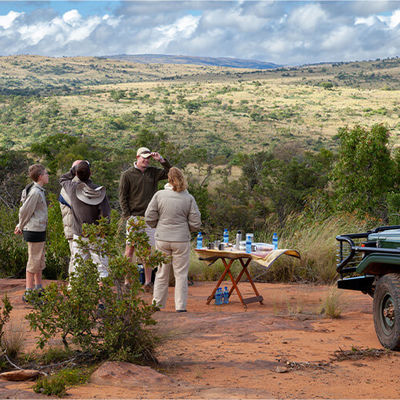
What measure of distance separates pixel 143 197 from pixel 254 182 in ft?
51.6

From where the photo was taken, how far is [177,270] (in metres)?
7.22

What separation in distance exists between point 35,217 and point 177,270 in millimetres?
1904

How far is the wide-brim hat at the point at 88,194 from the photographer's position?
7.17 m

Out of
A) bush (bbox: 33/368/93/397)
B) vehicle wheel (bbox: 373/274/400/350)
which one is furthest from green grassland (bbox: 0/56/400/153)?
bush (bbox: 33/368/93/397)

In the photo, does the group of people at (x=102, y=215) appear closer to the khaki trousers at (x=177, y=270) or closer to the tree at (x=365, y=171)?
the khaki trousers at (x=177, y=270)

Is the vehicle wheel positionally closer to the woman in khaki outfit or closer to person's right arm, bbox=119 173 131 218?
Answer: the woman in khaki outfit

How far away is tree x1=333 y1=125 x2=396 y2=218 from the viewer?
14.7 metres

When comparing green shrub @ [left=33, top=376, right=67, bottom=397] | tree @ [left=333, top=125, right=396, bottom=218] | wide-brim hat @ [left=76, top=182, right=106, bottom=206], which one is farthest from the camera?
tree @ [left=333, top=125, right=396, bottom=218]

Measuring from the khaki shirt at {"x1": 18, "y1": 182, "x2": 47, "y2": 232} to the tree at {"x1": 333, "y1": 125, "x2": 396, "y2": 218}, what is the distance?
30.6ft

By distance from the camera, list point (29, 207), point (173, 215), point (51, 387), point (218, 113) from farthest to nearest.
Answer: point (218, 113) → point (29, 207) → point (173, 215) → point (51, 387)

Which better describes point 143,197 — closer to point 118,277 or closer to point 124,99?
point 118,277

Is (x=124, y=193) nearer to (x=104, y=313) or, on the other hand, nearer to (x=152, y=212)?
(x=152, y=212)

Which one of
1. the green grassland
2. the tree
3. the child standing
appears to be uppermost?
the green grassland

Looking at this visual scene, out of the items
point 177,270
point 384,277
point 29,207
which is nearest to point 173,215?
point 177,270
